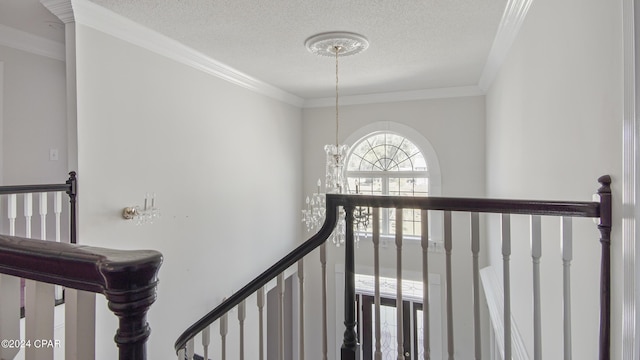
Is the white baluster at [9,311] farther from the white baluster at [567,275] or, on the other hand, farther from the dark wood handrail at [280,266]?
the white baluster at [567,275]

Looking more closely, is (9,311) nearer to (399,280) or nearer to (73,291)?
(73,291)

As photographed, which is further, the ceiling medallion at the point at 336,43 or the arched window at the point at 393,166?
the arched window at the point at 393,166

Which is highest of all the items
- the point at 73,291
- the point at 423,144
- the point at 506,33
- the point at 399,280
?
the point at 506,33

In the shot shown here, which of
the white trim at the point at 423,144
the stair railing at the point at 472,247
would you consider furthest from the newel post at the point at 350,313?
the white trim at the point at 423,144

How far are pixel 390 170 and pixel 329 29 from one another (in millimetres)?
2910

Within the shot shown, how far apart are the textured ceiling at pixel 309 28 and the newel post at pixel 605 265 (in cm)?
172

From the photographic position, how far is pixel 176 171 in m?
3.00

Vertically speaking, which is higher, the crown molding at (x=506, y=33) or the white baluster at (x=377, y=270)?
the crown molding at (x=506, y=33)

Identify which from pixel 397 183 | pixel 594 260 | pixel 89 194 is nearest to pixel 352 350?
pixel 594 260

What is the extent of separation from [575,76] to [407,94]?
3535 mm

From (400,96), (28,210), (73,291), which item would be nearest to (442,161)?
(400,96)

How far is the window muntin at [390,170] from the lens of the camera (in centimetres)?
493

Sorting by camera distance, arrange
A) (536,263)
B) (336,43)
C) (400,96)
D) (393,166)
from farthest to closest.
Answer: (393,166)
(400,96)
(336,43)
(536,263)

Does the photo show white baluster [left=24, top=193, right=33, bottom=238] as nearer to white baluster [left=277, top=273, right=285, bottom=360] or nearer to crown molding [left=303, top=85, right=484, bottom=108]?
white baluster [left=277, top=273, right=285, bottom=360]
